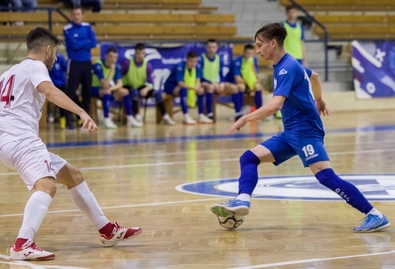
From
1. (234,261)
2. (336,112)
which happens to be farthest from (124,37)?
(234,261)

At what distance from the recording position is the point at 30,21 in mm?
16766

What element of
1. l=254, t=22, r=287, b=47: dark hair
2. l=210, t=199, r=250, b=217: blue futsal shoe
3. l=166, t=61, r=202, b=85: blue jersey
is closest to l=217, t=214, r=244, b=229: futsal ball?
l=210, t=199, r=250, b=217: blue futsal shoe

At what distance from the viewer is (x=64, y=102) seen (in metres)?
4.66

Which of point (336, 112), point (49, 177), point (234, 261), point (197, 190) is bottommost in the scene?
point (336, 112)

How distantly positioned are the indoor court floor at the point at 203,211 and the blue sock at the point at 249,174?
0.28 meters

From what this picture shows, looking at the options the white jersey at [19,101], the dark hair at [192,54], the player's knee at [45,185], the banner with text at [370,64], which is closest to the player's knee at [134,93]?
the dark hair at [192,54]

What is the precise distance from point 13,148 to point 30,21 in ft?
40.8

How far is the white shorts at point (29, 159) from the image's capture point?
4.73 m

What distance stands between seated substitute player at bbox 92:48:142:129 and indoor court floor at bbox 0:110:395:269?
3.40 m

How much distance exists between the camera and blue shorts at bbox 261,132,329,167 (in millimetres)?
5445

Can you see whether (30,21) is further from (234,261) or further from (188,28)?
(234,261)

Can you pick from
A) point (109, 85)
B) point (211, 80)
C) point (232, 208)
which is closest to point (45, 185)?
point (232, 208)

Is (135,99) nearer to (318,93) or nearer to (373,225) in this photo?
(318,93)

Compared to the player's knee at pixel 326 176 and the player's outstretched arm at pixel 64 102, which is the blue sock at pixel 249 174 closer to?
the player's knee at pixel 326 176
